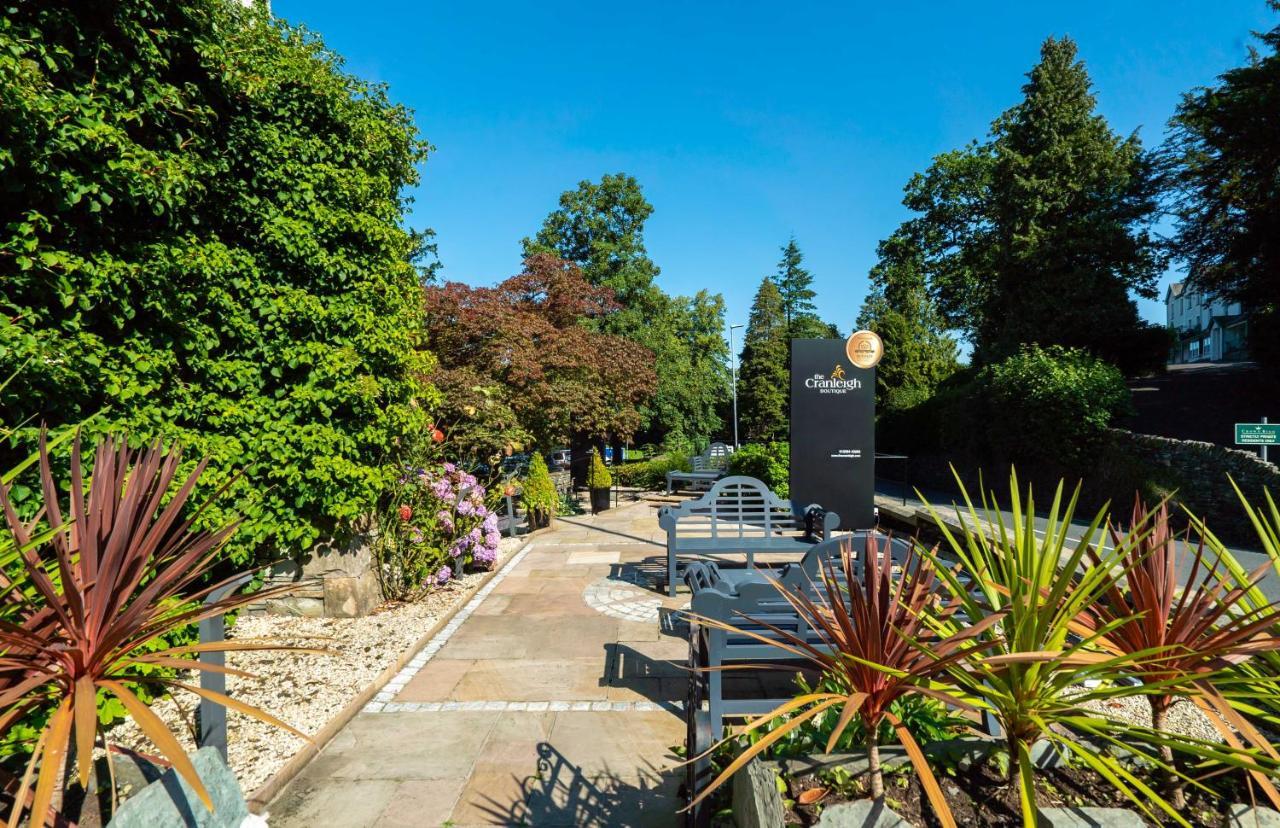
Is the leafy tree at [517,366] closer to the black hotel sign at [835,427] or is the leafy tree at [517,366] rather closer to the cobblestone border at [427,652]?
the cobblestone border at [427,652]

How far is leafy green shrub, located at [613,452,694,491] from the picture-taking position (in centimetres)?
1808

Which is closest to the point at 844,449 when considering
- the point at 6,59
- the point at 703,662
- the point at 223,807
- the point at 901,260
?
the point at 703,662

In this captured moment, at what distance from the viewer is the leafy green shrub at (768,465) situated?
11180 mm

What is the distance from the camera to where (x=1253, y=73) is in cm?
1476

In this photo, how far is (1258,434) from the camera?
8023 millimetres

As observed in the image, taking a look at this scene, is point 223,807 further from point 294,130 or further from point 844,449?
point 844,449

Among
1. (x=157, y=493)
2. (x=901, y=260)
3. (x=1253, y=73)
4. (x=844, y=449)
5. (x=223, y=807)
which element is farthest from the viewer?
(x=901, y=260)

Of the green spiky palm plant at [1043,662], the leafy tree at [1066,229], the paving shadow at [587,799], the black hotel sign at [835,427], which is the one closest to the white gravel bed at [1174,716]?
the green spiky palm plant at [1043,662]

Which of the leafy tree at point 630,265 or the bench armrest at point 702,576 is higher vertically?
the leafy tree at point 630,265

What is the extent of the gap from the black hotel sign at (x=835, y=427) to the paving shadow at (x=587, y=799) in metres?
5.68

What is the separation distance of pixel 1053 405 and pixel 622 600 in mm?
13289

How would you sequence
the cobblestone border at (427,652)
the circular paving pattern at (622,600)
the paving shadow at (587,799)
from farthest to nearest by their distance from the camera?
the circular paving pattern at (622,600) < the cobblestone border at (427,652) < the paving shadow at (587,799)

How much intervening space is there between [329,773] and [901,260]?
31.6m

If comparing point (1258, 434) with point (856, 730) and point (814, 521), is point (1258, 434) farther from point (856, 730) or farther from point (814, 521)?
point (856, 730)
